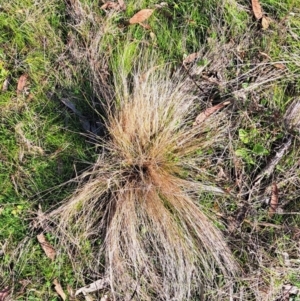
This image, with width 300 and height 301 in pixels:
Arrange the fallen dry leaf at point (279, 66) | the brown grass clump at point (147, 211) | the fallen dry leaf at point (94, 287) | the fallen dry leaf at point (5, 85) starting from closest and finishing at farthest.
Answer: the brown grass clump at point (147, 211) → the fallen dry leaf at point (94, 287) → the fallen dry leaf at point (279, 66) → the fallen dry leaf at point (5, 85)

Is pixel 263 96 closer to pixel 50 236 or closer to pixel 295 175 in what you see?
pixel 295 175

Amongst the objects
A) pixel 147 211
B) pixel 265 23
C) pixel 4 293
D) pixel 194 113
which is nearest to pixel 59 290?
pixel 4 293

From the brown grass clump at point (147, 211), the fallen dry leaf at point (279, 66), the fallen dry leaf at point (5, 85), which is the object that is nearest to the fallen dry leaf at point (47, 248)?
the brown grass clump at point (147, 211)

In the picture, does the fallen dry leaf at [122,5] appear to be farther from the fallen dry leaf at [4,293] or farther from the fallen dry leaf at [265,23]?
the fallen dry leaf at [4,293]

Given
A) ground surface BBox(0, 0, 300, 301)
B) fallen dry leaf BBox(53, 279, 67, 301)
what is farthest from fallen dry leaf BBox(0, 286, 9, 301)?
fallen dry leaf BBox(53, 279, 67, 301)

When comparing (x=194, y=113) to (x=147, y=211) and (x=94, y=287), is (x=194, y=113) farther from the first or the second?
(x=94, y=287)

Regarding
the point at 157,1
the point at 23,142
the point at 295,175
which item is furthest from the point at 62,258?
the point at 157,1
